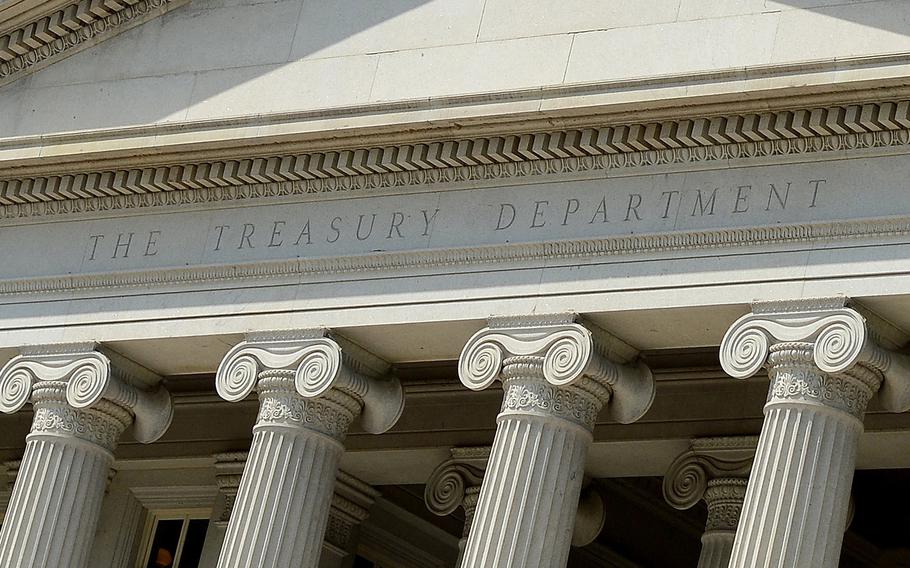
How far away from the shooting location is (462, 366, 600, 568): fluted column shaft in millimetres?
29812

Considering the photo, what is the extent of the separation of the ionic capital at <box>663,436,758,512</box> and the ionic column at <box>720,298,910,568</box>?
5388 millimetres

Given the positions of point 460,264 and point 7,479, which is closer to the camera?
point 460,264

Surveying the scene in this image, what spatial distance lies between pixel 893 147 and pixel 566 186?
16.7 feet

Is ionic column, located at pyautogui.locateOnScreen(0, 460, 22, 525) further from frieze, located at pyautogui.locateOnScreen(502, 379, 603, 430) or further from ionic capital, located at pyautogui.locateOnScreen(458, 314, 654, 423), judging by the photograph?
frieze, located at pyautogui.locateOnScreen(502, 379, 603, 430)

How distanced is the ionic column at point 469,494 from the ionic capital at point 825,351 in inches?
326

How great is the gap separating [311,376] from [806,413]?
806 centimetres

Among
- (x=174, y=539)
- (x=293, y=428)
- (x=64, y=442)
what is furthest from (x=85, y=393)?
(x=174, y=539)

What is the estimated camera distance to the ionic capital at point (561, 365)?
99.2 ft

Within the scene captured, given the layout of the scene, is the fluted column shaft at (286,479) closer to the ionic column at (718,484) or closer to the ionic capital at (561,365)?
the ionic capital at (561,365)

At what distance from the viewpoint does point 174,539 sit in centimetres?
4106

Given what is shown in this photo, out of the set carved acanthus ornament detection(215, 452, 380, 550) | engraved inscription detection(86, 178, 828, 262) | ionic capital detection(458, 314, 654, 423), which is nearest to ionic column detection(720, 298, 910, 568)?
engraved inscription detection(86, 178, 828, 262)

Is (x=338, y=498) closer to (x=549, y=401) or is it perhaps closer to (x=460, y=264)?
(x=460, y=264)

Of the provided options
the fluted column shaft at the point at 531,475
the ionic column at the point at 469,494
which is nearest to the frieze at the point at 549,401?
the fluted column shaft at the point at 531,475

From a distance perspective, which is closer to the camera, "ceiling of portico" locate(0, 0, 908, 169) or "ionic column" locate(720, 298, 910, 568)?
"ionic column" locate(720, 298, 910, 568)
